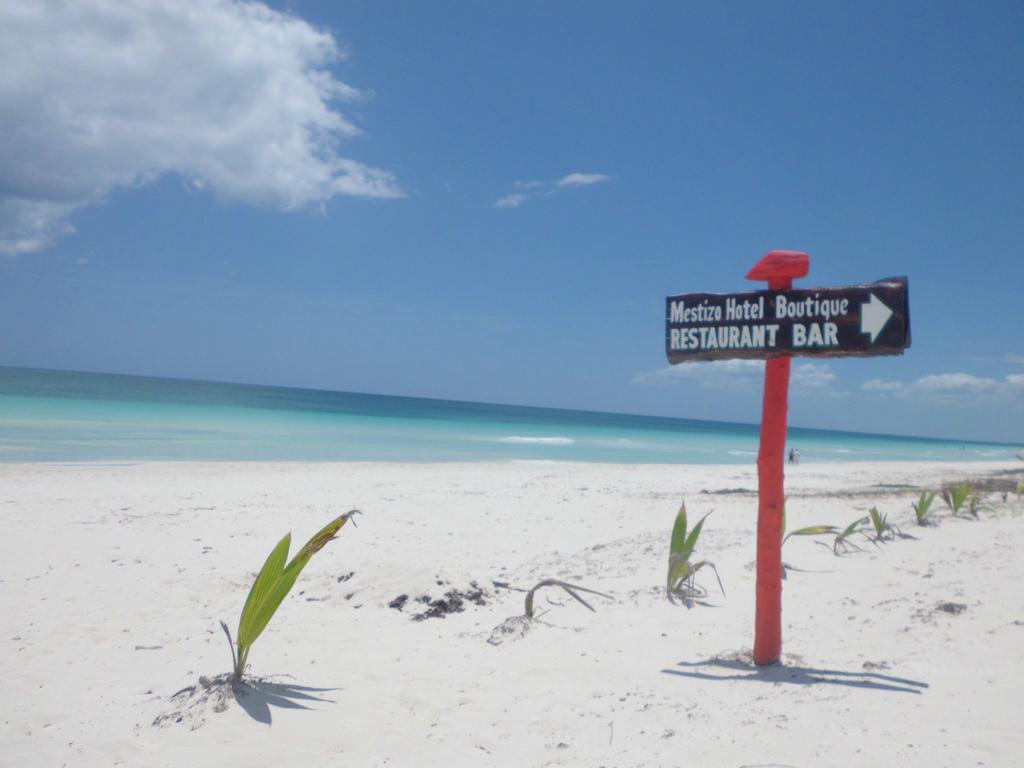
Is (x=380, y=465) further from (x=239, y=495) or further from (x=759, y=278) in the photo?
(x=759, y=278)

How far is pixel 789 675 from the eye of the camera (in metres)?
3.49

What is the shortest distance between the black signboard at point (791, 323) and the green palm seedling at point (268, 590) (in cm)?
228

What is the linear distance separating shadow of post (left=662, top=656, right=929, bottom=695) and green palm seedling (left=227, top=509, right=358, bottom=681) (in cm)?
211

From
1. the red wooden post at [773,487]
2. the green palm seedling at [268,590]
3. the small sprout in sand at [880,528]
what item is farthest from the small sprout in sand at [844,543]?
the green palm seedling at [268,590]

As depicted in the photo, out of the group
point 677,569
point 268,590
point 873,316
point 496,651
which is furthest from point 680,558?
point 268,590

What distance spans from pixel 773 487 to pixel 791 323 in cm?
96

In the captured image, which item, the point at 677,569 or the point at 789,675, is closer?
the point at 789,675

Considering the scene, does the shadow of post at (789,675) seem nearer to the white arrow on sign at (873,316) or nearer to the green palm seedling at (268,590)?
the white arrow on sign at (873,316)

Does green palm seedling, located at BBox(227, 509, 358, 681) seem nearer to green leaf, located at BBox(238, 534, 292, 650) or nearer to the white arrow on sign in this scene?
green leaf, located at BBox(238, 534, 292, 650)

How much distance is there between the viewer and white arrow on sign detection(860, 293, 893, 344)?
3.42 meters

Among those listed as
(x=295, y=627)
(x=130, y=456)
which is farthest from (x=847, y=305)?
(x=130, y=456)

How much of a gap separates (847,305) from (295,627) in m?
4.22

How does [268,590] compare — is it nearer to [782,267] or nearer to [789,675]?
[789,675]

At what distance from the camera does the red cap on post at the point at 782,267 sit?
146 inches
